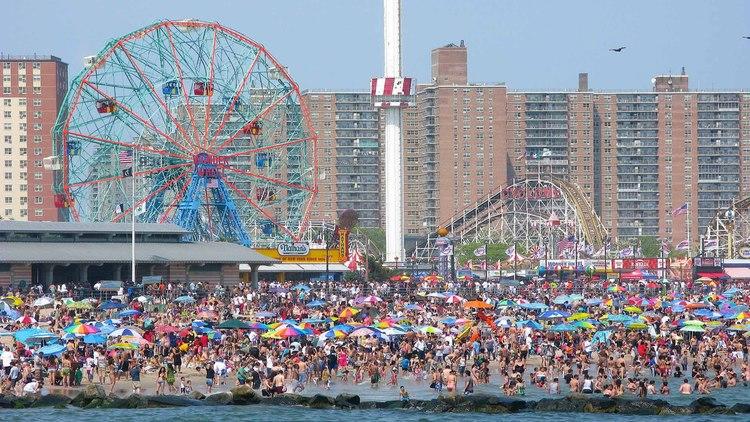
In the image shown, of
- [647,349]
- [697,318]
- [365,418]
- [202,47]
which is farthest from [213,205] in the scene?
[365,418]

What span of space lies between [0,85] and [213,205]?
90.0m

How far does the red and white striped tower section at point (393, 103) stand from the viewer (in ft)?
447

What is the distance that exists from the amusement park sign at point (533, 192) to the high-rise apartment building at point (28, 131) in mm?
53038

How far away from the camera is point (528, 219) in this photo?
595 ft

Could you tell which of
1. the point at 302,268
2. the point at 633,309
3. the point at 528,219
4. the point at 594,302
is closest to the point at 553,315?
the point at 633,309

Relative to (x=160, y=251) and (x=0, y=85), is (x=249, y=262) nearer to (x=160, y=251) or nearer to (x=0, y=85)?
(x=160, y=251)

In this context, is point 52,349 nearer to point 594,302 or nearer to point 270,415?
point 270,415

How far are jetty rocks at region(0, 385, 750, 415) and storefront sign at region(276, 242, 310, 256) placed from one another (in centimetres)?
5838

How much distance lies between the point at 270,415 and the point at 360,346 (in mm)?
14597

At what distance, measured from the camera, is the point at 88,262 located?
86.9 metres

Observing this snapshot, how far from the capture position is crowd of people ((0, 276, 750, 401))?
53.5m

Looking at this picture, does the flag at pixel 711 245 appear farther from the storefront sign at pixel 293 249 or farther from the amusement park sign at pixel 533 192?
the storefront sign at pixel 293 249

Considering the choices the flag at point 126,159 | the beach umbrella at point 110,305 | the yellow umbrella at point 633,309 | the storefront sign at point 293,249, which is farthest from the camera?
the storefront sign at point 293,249

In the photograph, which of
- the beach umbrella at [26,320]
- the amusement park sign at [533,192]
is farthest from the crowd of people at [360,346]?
the amusement park sign at [533,192]
